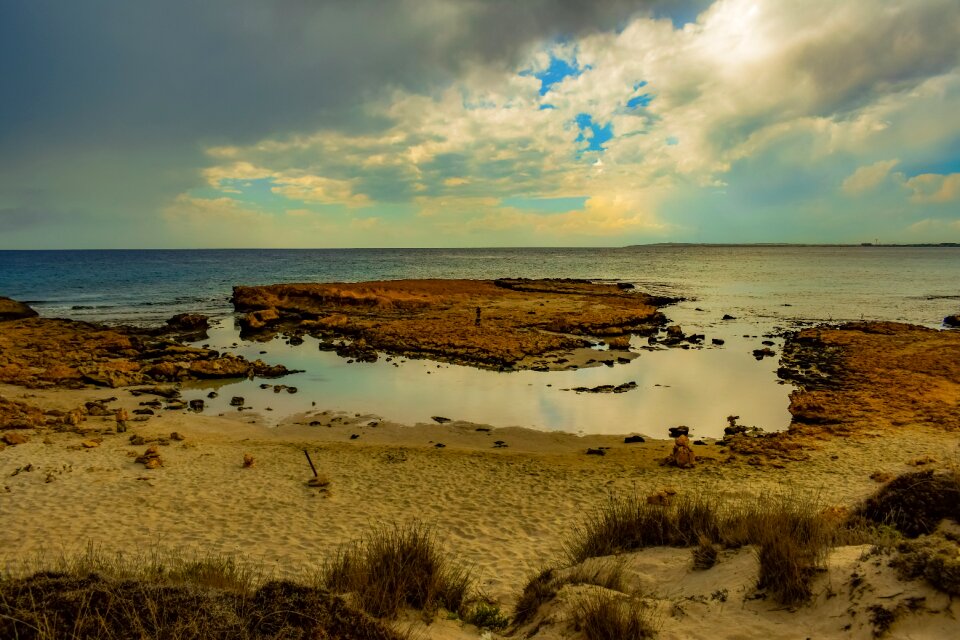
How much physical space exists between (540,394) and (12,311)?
3450 centimetres

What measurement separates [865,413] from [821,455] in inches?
159

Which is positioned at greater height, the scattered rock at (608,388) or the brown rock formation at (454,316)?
the brown rock formation at (454,316)

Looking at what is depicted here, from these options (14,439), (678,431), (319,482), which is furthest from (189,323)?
(678,431)

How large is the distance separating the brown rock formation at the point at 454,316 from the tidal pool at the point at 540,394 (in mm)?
2662

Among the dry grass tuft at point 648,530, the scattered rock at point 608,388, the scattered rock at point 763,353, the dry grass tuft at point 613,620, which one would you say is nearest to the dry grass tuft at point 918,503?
the dry grass tuft at point 648,530

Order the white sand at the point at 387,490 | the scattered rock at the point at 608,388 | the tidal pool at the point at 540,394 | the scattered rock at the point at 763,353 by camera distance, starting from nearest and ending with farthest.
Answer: the white sand at the point at 387,490 → the tidal pool at the point at 540,394 → the scattered rock at the point at 608,388 → the scattered rock at the point at 763,353

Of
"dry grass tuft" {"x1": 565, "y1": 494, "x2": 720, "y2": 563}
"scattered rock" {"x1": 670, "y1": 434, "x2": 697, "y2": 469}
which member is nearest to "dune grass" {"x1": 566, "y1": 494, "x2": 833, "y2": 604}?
"dry grass tuft" {"x1": 565, "y1": 494, "x2": 720, "y2": 563}

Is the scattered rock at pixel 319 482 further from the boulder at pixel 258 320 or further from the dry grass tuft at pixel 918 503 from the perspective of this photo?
the boulder at pixel 258 320

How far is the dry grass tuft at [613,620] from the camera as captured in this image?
3.95 m

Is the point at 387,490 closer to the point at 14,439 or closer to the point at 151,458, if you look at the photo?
the point at 151,458

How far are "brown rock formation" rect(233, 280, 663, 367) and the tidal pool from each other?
266 cm

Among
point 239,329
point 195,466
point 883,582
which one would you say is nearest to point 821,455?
point 883,582

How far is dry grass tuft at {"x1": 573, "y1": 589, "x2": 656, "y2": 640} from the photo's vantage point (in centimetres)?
395

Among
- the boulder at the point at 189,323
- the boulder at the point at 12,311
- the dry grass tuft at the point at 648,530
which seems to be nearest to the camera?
the dry grass tuft at the point at 648,530
